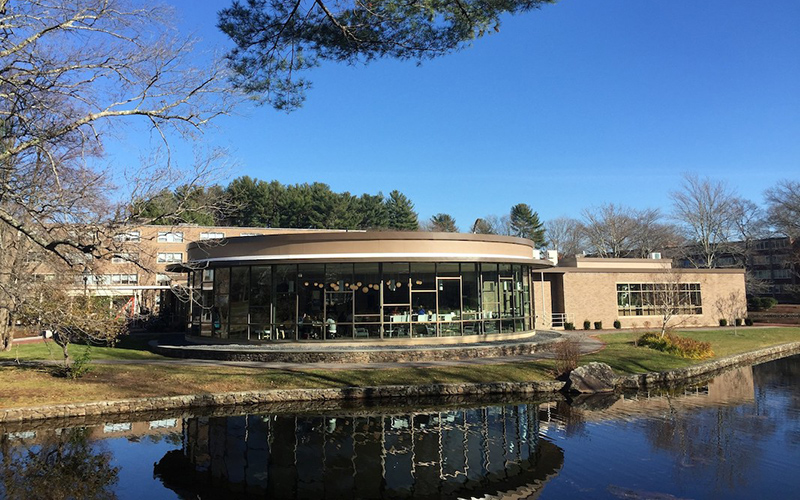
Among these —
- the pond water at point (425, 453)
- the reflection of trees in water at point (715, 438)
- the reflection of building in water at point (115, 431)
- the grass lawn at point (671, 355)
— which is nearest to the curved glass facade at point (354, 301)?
the grass lawn at point (671, 355)

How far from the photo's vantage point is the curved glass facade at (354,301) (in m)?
21.2

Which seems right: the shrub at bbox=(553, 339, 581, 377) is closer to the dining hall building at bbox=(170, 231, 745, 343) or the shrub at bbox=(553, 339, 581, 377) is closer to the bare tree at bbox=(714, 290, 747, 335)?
the dining hall building at bbox=(170, 231, 745, 343)

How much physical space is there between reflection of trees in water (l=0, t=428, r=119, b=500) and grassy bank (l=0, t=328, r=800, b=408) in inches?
109

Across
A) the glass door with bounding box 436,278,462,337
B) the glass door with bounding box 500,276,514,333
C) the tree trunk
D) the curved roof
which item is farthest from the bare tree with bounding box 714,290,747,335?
the tree trunk

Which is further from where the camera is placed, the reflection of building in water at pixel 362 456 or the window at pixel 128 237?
the window at pixel 128 237

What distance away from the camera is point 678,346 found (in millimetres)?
22672

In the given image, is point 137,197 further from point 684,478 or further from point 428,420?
point 684,478

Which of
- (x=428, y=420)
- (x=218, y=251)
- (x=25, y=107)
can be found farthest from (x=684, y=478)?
(x=218, y=251)

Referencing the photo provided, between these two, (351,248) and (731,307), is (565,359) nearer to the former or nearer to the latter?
(351,248)

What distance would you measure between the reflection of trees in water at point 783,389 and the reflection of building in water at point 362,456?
6358mm

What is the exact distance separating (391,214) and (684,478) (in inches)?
2805

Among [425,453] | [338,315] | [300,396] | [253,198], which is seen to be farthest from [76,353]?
[253,198]

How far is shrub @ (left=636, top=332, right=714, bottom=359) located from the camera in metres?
22.3

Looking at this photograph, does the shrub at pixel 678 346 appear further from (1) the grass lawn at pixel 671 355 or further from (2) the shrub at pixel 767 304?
(2) the shrub at pixel 767 304
